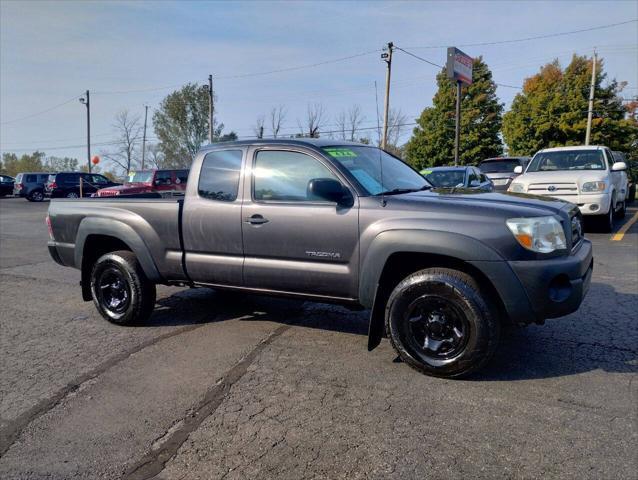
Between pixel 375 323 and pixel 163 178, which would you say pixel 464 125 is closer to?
pixel 163 178

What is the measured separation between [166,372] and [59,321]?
2.21m

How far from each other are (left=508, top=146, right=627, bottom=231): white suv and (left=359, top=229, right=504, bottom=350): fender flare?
749 cm

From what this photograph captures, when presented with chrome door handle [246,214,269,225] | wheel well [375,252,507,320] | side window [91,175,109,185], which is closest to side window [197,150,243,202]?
chrome door handle [246,214,269,225]

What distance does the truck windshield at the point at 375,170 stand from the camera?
4.10m

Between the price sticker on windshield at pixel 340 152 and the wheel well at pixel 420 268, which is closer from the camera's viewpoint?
the wheel well at pixel 420 268

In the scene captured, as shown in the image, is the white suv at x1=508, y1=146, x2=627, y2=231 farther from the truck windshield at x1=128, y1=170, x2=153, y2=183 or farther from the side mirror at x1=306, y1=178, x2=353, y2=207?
the truck windshield at x1=128, y1=170, x2=153, y2=183

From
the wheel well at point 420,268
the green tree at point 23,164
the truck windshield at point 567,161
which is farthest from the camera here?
the green tree at point 23,164

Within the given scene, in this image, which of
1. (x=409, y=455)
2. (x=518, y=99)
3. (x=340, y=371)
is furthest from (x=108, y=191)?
(x=518, y=99)

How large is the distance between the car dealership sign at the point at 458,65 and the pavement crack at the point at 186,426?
22966 millimetres

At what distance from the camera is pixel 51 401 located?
3.38 metres

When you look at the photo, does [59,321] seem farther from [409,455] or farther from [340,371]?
[409,455]

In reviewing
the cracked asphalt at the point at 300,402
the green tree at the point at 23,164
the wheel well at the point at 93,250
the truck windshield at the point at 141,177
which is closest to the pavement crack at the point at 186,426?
the cracked asphalt at the point at 300,402

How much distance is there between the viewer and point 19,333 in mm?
4926

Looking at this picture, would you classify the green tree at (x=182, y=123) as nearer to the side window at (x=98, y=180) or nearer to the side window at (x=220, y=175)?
the side window at (x=98, y=180)
